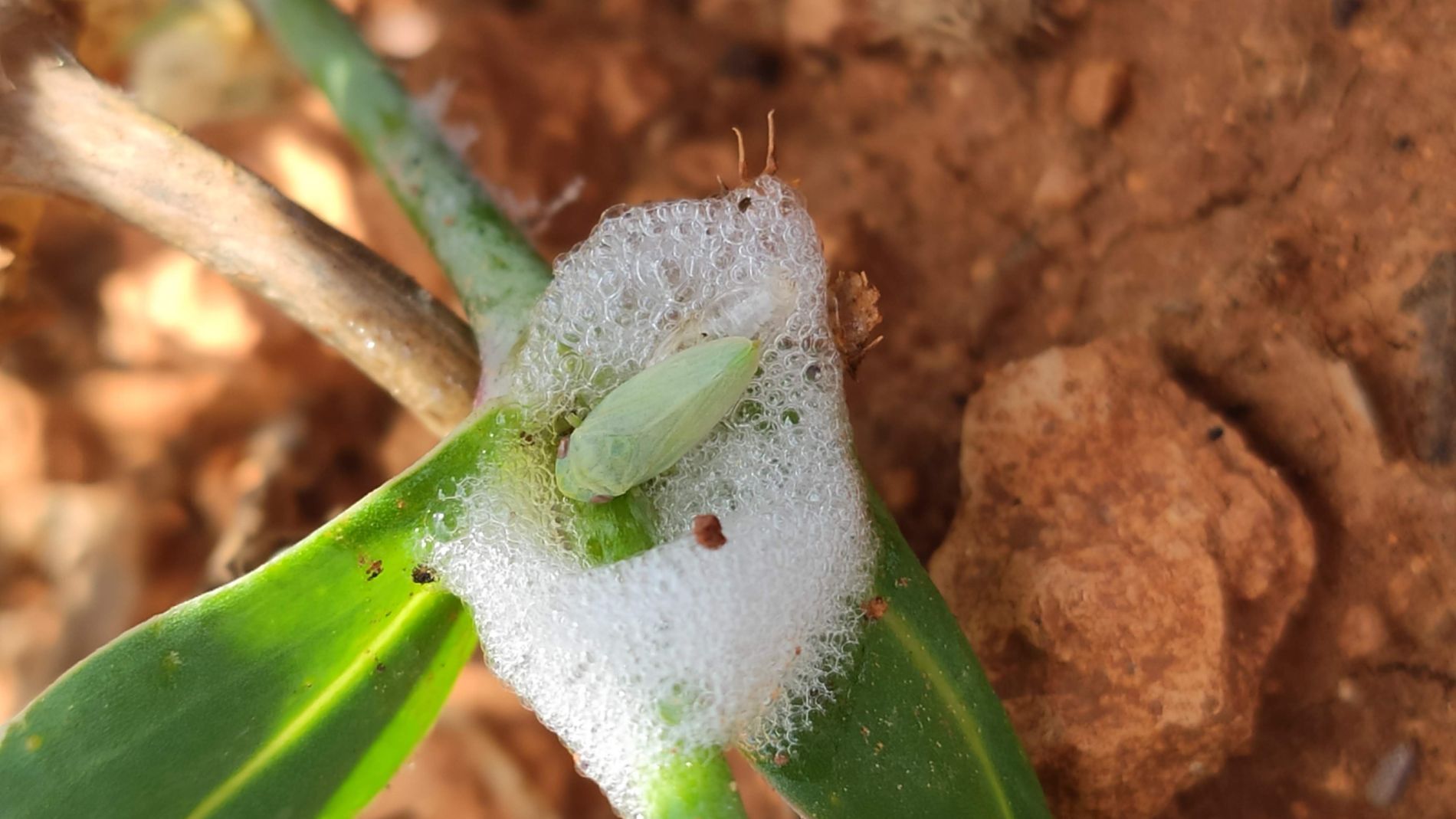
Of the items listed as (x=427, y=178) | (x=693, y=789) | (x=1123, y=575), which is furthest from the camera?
(x=427, y=178)

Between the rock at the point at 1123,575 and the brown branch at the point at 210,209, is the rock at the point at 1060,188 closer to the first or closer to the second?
the rock at the point at 1123,575

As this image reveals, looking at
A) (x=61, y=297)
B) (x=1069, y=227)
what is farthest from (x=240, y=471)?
(x=1069, y=227)

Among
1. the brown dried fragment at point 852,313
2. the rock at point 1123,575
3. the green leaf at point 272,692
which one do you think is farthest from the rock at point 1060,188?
the green leaf at point 272,692

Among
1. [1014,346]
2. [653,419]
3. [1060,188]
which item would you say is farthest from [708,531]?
[1060,188]

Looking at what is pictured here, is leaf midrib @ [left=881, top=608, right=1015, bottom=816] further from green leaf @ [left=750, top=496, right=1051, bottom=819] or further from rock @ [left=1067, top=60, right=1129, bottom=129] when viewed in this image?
rock @ [left=1067, top=60, right=1129, bottom=129]

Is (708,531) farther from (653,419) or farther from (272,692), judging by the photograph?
(272,692)

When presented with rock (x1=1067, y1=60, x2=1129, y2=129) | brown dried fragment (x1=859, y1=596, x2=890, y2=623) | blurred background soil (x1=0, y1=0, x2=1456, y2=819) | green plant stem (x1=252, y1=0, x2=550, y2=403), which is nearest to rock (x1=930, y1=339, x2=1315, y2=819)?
blurred background soil (x1=0, y1=0, x2=1456, y2=819)

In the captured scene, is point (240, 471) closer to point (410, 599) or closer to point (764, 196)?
point (410, 599)
